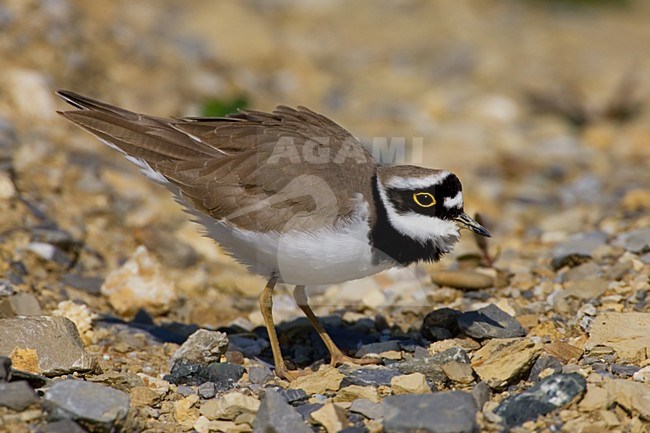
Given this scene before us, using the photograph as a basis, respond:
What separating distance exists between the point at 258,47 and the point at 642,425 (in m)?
9.59

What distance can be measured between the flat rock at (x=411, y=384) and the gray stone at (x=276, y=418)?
0.72 metres

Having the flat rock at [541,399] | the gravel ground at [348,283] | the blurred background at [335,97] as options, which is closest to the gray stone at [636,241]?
the gravel ground at [348,283]

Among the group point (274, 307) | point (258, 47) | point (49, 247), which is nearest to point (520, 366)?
point (274, 307)

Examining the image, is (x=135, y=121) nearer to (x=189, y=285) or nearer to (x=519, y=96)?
(x=189, y=285)

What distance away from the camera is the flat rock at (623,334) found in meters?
5.22

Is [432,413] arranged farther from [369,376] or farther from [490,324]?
[490,324]

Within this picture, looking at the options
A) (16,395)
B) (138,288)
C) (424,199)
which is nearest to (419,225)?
(424,199)

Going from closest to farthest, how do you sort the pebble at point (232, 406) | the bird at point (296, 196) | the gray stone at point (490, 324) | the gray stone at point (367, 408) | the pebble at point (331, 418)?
the pebble at point (331, 418) → the gray stone at point (367, 408) → the pebble at point (232, 406) → the bird at point (296, 196) → the gray stone at point (490, 324)

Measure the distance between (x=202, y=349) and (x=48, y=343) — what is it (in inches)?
37.8

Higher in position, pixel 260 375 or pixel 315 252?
pixel 315 252

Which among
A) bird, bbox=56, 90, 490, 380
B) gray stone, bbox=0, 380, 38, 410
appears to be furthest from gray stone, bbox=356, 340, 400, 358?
gray stone, bbox=0, 380, 38, 410

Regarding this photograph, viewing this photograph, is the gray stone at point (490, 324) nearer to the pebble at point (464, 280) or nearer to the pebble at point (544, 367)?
the pebble at point (544, 367)

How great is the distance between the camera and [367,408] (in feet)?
15.5

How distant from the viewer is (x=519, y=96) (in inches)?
484
